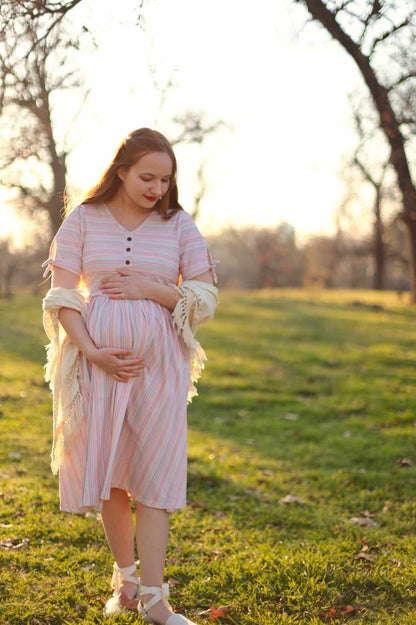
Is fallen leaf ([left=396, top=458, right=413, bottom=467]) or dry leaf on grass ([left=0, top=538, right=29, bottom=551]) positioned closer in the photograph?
dry leaf on grass ([left=0, top=538, right=29, bottom=551])

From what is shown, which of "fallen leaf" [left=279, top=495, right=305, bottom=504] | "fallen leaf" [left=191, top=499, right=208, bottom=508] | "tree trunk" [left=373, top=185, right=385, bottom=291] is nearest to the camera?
"fallen leaf" [left=191, top=499, right=208, bottom=508]

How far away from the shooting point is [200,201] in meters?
25.7

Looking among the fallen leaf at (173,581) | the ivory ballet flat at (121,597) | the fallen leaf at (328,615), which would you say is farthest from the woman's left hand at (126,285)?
the fallen leaf at (328,615)

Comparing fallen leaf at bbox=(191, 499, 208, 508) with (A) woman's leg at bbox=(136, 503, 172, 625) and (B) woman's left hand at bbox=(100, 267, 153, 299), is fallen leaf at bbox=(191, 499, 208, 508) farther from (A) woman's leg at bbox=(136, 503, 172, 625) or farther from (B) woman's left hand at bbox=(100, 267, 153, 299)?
(B) woman's left hand at bbox=(100, 267, 153, 299)

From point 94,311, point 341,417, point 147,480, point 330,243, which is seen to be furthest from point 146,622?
point 330,243

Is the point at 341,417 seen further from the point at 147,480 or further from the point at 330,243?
the point at 330,243

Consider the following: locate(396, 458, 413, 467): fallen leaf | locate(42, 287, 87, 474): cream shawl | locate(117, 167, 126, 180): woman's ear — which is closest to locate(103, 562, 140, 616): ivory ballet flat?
locate(42, 287, 87, 474): cream shawl

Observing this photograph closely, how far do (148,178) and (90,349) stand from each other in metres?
0.81

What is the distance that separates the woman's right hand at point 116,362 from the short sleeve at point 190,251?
0.49 m

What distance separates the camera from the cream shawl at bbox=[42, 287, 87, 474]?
2.83 metres

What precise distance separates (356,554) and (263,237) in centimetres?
3608

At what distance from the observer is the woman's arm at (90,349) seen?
2.77 m

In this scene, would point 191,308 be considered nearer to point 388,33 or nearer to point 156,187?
point 156,187

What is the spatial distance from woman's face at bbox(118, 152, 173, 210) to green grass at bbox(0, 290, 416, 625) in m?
1.88
